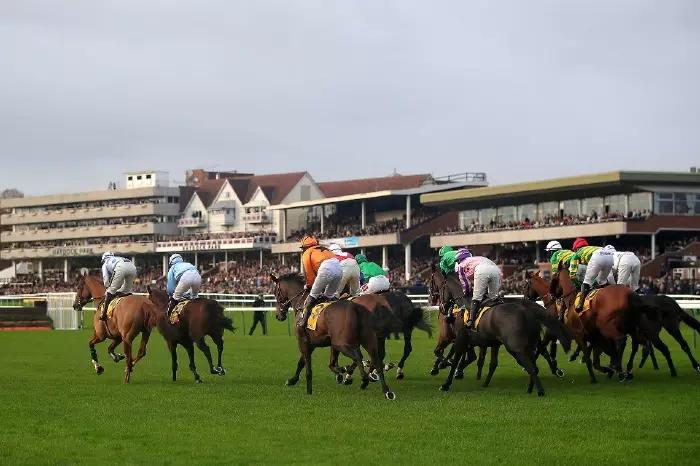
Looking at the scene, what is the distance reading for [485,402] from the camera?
45.7 feet

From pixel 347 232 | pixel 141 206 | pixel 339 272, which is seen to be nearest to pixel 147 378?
pixel 339 272

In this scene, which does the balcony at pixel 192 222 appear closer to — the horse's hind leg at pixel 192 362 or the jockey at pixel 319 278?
the horse's hind leg at pixel 192 362

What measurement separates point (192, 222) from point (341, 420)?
8946 centimetres

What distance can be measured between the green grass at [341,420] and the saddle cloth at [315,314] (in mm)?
852

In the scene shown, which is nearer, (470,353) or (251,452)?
(251,452)

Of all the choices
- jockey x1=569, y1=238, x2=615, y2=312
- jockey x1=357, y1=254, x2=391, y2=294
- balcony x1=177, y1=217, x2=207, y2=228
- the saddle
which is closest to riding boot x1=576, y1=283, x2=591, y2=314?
jockey x1=569, y1=238, x2=615, y2=312

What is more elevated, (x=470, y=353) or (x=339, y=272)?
(x=339, y=272)

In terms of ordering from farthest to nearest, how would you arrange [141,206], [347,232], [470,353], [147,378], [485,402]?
[141,206], [347,232], [147,378], [470,353], [485,402]

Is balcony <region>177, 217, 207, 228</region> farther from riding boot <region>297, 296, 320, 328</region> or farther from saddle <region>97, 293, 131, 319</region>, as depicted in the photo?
riding boot <region>297, 296, 320, 328</region>

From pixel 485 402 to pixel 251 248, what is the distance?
75.5 m

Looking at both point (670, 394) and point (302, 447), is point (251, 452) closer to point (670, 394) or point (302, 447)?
point (302, 447)

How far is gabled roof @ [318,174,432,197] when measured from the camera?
84375mm

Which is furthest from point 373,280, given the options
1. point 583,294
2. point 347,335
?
point 347,335

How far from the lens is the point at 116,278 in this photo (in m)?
18.3
